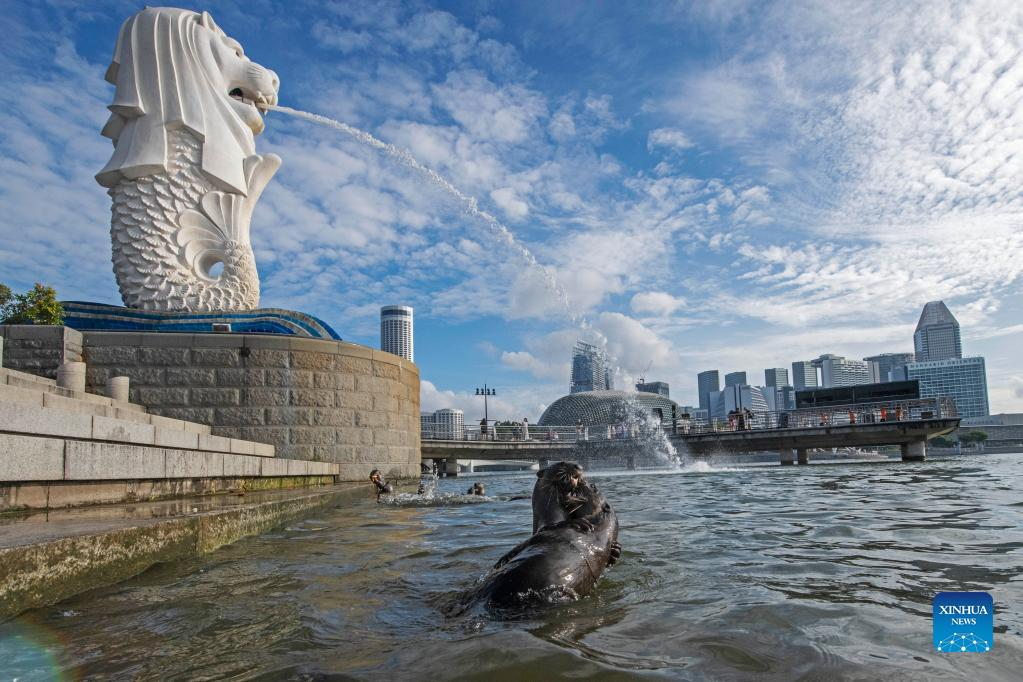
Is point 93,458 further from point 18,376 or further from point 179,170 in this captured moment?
point 179,170

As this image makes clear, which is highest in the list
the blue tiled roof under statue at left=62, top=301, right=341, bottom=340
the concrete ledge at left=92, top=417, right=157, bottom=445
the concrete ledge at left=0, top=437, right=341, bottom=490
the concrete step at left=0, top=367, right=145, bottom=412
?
the blue tiled roof under statue at left=62, top=301, right=341, bottom=340

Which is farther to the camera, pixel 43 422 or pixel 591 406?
pixel 591 406

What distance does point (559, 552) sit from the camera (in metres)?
3.52

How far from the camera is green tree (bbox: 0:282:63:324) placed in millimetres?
14875

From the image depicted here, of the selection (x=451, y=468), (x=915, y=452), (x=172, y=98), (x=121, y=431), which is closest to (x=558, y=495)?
(x=121, y=431)

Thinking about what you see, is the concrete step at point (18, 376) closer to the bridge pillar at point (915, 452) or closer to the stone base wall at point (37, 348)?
the stone base wall at point (37, 348)

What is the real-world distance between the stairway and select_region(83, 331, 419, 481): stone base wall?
13.5ft

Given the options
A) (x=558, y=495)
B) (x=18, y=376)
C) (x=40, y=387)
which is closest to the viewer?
(x=558, y=495)

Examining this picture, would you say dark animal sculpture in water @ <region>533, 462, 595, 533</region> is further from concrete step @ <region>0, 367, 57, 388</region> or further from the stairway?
concrete step @ <region>0, 367, 57, 388</region>

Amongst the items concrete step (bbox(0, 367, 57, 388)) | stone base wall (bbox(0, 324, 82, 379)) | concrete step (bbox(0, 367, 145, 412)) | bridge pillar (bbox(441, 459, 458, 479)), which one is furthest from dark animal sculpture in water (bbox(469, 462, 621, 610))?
bridge pillar (bbox(441, 459, 458, 479))

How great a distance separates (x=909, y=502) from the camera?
29.5 feet

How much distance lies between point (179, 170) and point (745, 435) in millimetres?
31035

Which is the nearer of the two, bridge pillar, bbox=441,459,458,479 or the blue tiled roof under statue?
the blue tiled roof under statue

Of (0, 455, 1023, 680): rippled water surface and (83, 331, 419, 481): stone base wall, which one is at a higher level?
(83, 331, 419, 481): stone base wall
